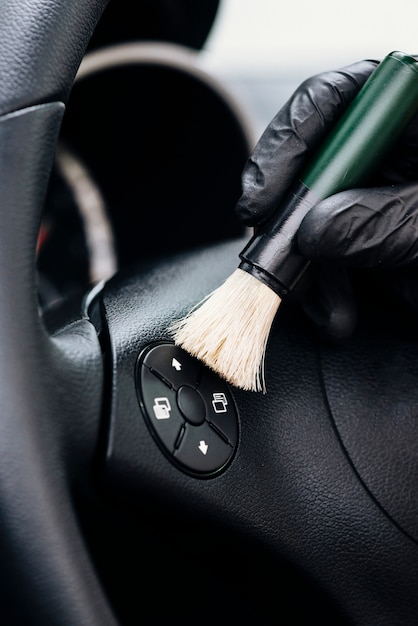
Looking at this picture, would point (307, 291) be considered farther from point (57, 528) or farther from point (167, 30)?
point (167, 30)

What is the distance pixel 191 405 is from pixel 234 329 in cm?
6

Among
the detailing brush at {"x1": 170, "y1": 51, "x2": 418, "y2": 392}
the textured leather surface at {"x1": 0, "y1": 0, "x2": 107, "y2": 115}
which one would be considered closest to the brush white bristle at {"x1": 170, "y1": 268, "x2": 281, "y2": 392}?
the detailing brush at {"x1": 170, "y1": 51, "x2": 418, "y2": 392}

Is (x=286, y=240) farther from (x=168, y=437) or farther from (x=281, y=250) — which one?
(x=168, y=437)

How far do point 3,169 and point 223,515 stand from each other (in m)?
0.25

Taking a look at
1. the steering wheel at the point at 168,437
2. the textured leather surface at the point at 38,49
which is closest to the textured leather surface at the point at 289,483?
the steering wheel at the point at 168,437

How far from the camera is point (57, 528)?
1.32ft

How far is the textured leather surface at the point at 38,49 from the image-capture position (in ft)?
1.43

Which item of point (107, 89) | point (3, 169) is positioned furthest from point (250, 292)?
point (107, 89)

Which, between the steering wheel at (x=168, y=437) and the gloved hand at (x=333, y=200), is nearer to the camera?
the steering wheel at (x=168, y=437)

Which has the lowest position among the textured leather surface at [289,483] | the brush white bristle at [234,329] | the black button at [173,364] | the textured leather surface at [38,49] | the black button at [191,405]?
the textured leather surface at [289,483]

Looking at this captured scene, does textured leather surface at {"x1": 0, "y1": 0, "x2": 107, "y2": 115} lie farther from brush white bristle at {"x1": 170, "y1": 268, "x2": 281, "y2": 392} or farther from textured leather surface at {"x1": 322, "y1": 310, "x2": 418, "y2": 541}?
textured leather surface at {"x1": 322, "y1": 310, "x2": 418, "y2": 541}

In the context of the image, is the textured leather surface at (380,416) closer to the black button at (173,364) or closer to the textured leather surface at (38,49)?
the black button at (173,364)

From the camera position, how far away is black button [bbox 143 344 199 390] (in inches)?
19.5

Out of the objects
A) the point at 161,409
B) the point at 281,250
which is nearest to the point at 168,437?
the point at 161,409
